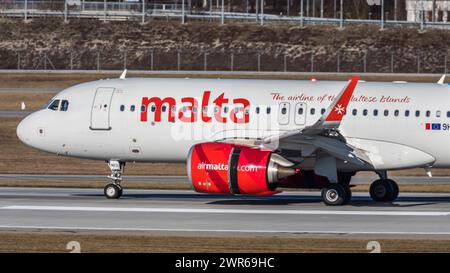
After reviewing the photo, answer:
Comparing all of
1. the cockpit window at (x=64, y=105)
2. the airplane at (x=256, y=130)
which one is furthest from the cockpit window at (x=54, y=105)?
the cockpit window at (x=64, y=105)

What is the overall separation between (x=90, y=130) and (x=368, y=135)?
867cm

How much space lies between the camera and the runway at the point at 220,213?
26.9 meters

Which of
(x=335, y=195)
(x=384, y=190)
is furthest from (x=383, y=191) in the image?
(x=335, y=195)

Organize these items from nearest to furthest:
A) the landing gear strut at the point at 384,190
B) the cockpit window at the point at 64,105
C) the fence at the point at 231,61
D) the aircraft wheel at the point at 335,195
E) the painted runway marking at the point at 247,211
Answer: the painted runway marking at the point at 247,211
the aircraft wheel at the point at 335,195
the landing gear strut at the point at 384,190
the cockpit window at the point at 64,105
the fence at the point at 231,61

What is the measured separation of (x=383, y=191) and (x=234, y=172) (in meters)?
5.75

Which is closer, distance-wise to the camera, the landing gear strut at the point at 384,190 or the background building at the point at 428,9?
the landing gear strut at the point at 384,190

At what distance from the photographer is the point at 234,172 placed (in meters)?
30.2

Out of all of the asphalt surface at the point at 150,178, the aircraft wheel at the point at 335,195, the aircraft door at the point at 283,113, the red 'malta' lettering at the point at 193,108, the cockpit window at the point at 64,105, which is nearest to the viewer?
the aircraft wheel at the point at 335,195

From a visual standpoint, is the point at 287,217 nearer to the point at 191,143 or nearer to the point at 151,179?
the point at 191,143

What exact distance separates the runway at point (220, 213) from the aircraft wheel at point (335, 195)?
1.18 feet

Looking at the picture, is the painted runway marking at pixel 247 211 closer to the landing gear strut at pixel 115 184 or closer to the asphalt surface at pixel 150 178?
the landing gear strut at pixel 115 184

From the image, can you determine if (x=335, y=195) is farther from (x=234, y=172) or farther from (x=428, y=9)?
(x=428, y=9)

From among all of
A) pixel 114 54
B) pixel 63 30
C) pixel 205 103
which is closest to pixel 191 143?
pixel 205 103

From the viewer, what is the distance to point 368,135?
3234 cm
